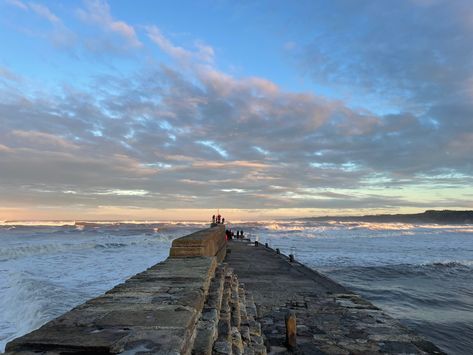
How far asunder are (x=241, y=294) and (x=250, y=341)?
3049 mm

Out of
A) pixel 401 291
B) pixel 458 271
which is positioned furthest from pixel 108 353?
pixel 458 271

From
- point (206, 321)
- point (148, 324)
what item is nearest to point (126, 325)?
point (148, 324)

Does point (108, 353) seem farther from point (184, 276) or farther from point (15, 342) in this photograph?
point (184, 276)

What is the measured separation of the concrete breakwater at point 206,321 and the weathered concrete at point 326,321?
0.02m

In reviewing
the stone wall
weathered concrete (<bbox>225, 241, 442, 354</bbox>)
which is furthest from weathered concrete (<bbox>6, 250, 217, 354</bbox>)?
weathered concrete (<bbox>225, 241, 442, 354</bbox>)

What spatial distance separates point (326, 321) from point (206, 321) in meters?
4.93

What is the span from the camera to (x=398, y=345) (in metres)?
6.50

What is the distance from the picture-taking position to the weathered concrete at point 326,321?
6324 millimetres

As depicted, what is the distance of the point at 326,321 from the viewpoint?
7824mm

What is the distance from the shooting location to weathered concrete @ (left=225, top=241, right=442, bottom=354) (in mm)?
6324

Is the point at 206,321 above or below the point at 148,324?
below

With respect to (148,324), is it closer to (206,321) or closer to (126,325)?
(126,325)

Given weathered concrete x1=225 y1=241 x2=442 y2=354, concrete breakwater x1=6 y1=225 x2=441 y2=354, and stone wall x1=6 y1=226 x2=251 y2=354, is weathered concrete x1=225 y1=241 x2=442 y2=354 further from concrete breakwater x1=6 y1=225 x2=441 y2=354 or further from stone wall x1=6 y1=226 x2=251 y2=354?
stone wall x1=6 y1=226 x2=251 y2=354

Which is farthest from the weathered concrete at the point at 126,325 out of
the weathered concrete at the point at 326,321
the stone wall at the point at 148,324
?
the weathered concrete at the point at 326,321
